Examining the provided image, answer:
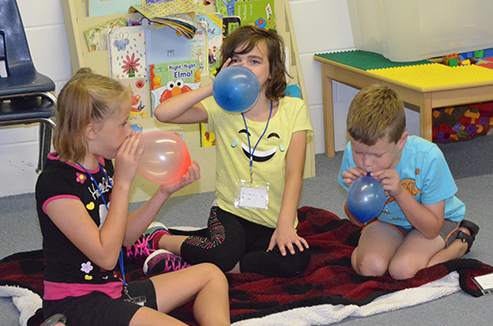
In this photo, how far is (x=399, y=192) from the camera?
1.48 metres

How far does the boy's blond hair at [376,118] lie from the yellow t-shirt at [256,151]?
0.94 ft

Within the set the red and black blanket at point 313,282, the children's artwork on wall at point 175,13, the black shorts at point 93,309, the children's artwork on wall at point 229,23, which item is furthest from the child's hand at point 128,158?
the children's artwork on wall at point 229,23

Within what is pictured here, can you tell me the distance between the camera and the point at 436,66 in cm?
236

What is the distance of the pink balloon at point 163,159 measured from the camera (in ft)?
4.56

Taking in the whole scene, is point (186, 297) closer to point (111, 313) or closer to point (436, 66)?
point (111, 313)

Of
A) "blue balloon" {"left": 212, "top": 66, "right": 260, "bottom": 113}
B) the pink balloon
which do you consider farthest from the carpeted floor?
"blue balloon" {"left": 212, "top": 66, "right": 260, "bottom": 113}

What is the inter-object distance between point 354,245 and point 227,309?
24.9 inches

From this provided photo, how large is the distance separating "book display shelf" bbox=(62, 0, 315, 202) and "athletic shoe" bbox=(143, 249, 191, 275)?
764 mm

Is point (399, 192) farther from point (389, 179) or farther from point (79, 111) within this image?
point (79, 111)

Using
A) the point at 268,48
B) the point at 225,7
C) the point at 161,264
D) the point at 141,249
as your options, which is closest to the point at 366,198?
the point at 268,48

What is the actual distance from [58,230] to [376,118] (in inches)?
32.5

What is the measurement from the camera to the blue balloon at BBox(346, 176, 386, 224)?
1.42m

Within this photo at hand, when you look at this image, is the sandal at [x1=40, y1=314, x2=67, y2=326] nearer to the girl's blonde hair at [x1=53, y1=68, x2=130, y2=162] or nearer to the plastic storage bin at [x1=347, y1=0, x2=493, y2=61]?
the girl's blonde hair at [x1=53, y1=68, x2=130, y2=162]

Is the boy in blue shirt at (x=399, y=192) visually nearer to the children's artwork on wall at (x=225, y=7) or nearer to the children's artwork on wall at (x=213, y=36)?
the children's artwork on wall at (x=213, y=36)
